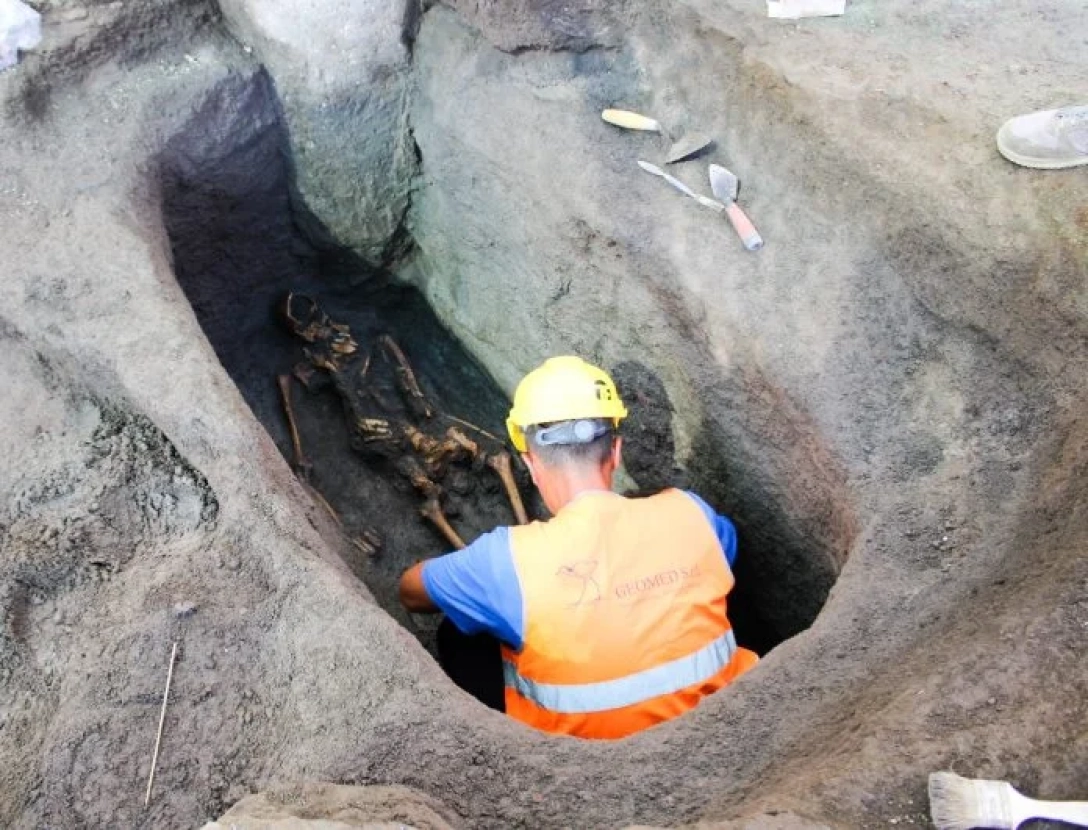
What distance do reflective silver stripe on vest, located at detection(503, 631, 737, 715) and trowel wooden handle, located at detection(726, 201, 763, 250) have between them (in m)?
1.48

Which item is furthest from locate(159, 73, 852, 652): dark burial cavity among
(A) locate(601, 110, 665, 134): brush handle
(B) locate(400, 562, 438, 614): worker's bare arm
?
(A) locate(601, 110, 665, 134): brush handle

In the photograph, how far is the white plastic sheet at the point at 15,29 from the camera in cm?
387

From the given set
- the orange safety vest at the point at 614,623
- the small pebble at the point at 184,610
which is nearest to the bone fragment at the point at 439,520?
the orange safety vest at the point at 614,623

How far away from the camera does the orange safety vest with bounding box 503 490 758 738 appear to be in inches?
120

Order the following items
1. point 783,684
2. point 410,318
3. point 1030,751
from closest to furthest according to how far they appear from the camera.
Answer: point 1030,751
point 783,684
point 410,318

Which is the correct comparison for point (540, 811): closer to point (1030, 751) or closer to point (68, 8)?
point (1030, 751)

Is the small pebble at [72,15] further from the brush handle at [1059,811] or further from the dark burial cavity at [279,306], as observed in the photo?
the brush handle at [1059,811]

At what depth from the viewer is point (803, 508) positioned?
11.7 feet

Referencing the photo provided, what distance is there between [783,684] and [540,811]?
739 millimetres

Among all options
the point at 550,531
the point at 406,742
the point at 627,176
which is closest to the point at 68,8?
the point at 627,176

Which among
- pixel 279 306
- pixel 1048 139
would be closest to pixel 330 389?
pixel 279 306

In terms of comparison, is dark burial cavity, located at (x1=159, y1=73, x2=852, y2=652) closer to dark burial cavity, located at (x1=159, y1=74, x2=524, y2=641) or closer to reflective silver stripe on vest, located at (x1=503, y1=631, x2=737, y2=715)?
dark burial cavity, located at (x1=159, y1=74, x2=524, y2=641)

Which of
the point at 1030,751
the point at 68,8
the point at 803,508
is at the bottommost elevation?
the point at 803,508

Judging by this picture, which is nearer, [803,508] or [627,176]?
[803,508]
